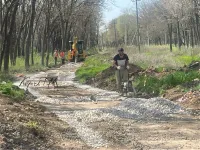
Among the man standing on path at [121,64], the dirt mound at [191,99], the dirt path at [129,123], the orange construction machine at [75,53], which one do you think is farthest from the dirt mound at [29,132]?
the orange construction machine at [75,53]

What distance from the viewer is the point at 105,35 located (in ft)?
437

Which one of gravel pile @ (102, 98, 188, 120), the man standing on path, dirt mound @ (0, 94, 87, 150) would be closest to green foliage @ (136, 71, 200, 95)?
the man standing on path

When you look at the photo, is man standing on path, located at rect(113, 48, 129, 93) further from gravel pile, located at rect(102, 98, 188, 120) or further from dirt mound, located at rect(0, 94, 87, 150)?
dirt mound, located at rect(0, 94, 87, 150)

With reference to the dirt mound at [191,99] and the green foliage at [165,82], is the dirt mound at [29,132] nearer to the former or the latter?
the dirt mound at [191,99]

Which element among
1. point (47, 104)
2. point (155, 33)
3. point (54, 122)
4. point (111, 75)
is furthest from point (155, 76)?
point (155, 33)

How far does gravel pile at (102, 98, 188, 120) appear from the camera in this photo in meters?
11.2

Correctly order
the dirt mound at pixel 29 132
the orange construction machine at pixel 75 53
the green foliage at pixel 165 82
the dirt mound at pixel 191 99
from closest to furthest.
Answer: the dirt mound at pixel 29 132 < the dirt mound at pixel 191 99 < the green foliage at pixel 165 82 < the orange construction machine at pixel 75 53

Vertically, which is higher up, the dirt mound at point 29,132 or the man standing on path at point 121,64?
the man standing on path at point 121,64

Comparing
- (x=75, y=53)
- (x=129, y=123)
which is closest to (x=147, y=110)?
(x=129, y=123)

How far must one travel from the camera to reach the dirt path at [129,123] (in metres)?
8.01

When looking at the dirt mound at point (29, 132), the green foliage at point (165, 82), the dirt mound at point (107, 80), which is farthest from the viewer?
the dirt mound at point (107, 80)

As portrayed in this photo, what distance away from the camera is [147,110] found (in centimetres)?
1181

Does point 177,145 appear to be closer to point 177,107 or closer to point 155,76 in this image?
point 177,107

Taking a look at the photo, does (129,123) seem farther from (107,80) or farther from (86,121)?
(107,80)
